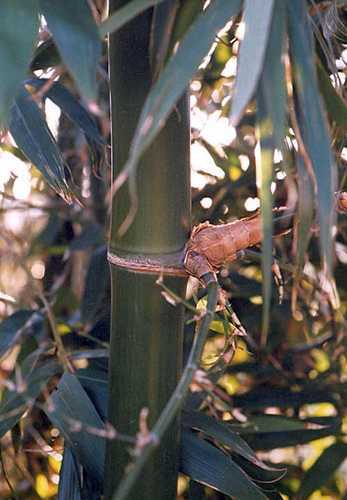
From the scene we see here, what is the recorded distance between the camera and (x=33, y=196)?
1.08 m

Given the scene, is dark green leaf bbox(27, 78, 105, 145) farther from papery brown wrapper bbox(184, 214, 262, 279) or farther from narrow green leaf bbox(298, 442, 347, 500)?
narrow green leaf bbox(298, 442, 347, 500)

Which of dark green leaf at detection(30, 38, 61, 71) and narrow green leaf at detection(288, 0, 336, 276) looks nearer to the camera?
narrow green leaf at detection(288, 0, 336, 276)

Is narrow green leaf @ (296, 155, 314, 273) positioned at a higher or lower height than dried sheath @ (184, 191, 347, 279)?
higher

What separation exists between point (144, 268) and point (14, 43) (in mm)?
212

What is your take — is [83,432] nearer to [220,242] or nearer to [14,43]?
[220,242]

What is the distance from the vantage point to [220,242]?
56cm

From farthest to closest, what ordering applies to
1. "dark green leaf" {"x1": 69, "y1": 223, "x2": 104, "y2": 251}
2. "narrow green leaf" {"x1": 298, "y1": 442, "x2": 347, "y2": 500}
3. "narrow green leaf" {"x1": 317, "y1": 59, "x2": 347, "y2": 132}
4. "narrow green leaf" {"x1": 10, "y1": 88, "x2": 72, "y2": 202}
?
1. "dark green leaf" {"x1": 69, "y1": 223, "x2": 104, "y2": 251}
2. "narrow green leaf" {"x1": 298, "y1": 442, "x2": 347, "y2": 500}
3. "narrow green leaf" {"x1": 10, "y1": 88, "x2": 72, "y2": 202}
4. "narrow green leaf" {"x1": 317, "y1": 59, "x2": 347, "y2": 132}

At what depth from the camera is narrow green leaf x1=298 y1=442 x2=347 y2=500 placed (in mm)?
877

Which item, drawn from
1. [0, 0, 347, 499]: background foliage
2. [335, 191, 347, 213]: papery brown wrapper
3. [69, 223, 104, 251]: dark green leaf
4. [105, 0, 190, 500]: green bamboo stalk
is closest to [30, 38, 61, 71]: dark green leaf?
[0, 0, 347, 499]: background foliage

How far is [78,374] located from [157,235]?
22cm

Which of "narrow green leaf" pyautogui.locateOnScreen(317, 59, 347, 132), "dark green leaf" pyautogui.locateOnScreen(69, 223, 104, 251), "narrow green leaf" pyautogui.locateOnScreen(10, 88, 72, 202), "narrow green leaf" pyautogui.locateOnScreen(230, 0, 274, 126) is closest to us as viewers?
"narrow green leaf" pyautogui.locateOnScreen(230, 0, 274, 126)

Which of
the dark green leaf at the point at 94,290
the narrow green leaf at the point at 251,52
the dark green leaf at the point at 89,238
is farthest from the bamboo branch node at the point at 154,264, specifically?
the dark green leaf at the point at 89,238

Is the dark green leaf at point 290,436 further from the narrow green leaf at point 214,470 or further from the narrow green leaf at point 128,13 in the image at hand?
the narrow green leaf at point 128,13

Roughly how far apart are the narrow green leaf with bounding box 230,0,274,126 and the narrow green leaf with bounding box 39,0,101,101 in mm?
55
